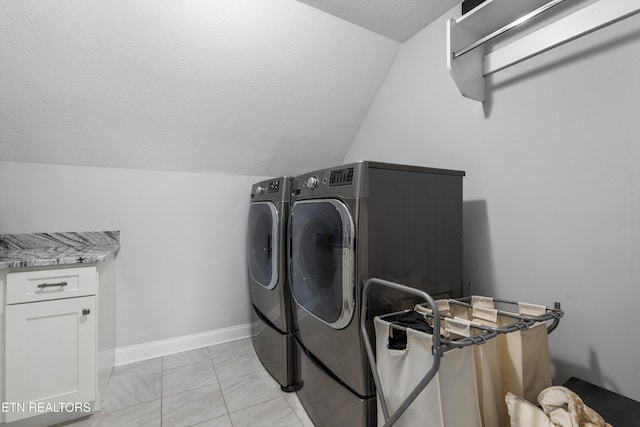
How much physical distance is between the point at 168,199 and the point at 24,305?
1.14 m

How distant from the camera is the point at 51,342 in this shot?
1.53 meters

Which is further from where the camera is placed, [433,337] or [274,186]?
[274,186]

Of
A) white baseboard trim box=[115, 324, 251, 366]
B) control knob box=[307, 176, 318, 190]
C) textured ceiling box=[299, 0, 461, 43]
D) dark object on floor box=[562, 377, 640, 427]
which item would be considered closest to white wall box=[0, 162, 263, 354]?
white baseboard trim box=[115, 324, 251, 366]

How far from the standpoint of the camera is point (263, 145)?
254 cm

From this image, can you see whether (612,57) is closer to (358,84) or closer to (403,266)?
(403,266)

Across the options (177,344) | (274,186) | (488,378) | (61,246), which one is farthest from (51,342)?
(488,378)

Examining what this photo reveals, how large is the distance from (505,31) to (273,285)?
1789 millimetres

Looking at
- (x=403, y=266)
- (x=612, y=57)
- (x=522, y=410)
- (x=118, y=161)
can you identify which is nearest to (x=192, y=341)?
(x=118, y=161)

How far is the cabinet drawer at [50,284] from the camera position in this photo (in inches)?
58.0

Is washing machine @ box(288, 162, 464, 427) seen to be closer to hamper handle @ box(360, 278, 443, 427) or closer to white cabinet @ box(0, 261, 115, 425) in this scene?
hamper handle @ box(360, 278, 443, 427)

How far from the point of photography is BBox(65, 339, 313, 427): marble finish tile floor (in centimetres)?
162

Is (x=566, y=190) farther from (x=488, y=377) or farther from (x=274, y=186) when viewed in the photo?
(x=274, y=186)

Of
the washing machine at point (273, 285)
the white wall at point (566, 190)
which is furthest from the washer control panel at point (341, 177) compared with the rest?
the white wall at point (566, 190)

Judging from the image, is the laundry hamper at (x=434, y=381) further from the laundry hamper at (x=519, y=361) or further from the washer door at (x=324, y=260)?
the washer door at (x=324, y=260)
